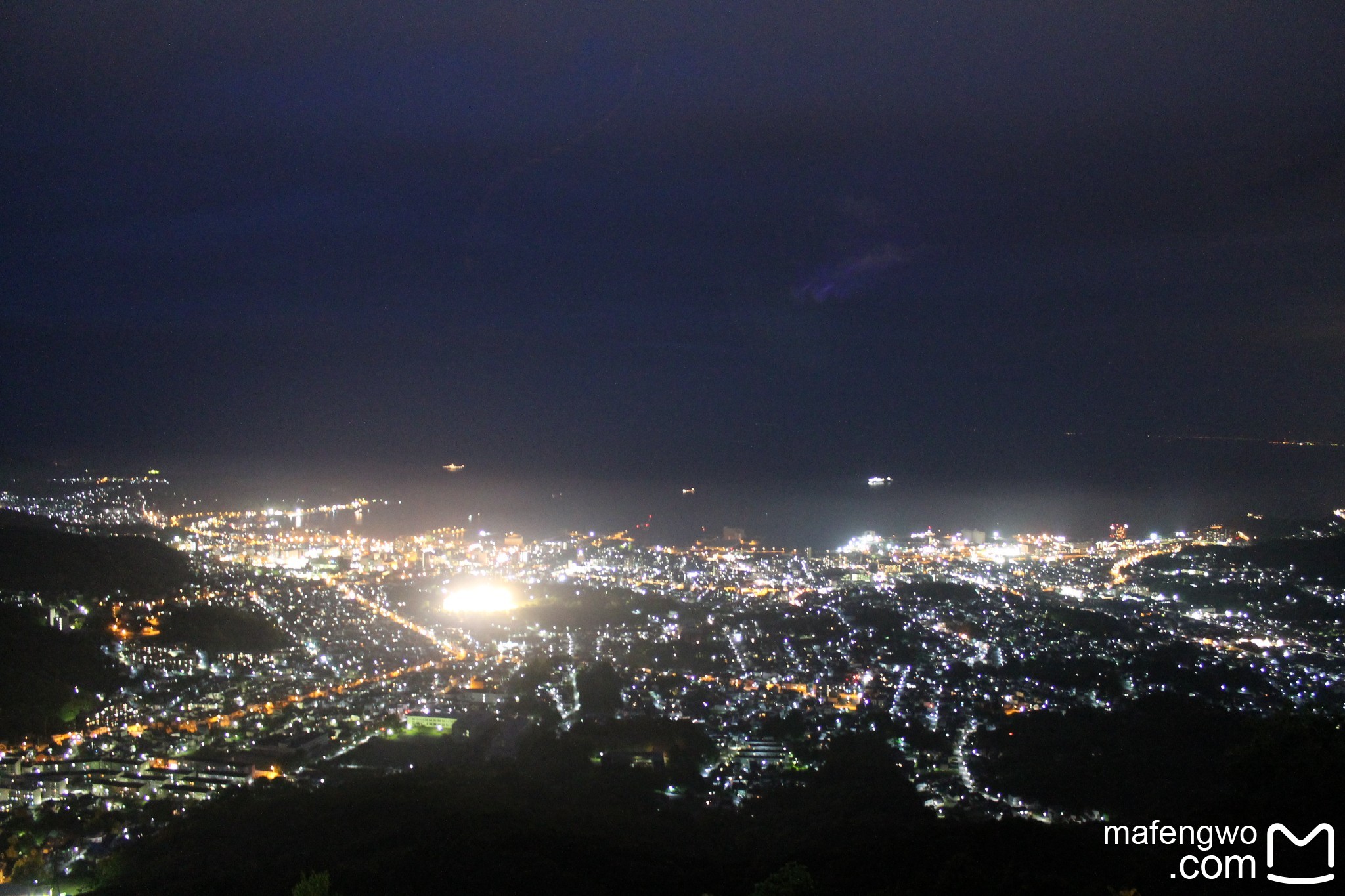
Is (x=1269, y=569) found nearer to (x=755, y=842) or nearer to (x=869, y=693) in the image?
(x=869, y=693)

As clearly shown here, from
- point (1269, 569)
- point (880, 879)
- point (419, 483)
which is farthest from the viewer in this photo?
point (419, 483)

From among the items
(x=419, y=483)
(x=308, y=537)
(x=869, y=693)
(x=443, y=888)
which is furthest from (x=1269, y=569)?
(x=419, y=483)

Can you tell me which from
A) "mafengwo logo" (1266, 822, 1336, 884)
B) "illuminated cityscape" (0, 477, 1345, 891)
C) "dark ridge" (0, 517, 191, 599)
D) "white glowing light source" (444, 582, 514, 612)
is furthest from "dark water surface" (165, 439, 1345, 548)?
"mafengwo logo" (1266, 822, 1336, 884)

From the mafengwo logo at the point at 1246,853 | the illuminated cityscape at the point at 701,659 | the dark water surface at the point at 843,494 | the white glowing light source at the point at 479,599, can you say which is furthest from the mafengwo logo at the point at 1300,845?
the dark water surface at the point at 843,494

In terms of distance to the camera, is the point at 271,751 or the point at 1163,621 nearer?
the point at 271,751

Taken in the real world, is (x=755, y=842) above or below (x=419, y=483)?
below

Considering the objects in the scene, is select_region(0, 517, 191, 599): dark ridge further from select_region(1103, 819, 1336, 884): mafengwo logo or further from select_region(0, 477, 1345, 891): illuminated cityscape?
select_region(1103, 819, 1336, 884): mafengwo logo

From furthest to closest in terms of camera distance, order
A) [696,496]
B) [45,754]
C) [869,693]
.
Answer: [696,496] < [869,693] < [45,754]

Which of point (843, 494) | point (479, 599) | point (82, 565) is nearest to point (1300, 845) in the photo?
point (479, 599)
